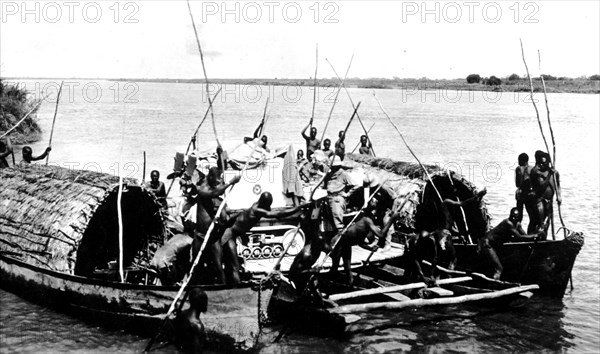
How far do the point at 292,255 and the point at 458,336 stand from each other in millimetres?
3592

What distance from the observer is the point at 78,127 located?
50.4 metres

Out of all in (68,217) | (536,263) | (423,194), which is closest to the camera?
(68,217)

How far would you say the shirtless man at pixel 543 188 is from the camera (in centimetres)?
1299

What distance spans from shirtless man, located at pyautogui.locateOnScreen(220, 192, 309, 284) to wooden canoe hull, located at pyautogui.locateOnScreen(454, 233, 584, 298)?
15.2 ft

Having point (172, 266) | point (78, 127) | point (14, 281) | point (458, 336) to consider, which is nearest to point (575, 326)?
point (458, 336)

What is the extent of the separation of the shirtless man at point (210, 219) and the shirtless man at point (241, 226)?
0.57ft

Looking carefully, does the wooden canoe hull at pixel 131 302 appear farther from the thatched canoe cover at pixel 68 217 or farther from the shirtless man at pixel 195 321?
the shirtless man at pixel 195 321

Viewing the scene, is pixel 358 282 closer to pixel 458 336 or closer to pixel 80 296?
pixel 458 336

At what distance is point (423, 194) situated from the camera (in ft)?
44.3

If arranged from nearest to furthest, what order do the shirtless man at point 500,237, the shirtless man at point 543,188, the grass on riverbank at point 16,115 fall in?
the shirtless man at point 500,237
the shirtless man at point 543,188
the grass on riverbank at point 16,115

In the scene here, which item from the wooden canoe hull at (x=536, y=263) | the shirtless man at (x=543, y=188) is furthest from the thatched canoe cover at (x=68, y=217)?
the shirtless man at (x=543, y=188)

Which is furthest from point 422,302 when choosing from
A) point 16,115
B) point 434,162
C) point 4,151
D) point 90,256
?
point 16,115

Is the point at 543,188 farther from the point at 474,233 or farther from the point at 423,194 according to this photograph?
the point at 423,194

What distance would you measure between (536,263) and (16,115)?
29508 millimetres
